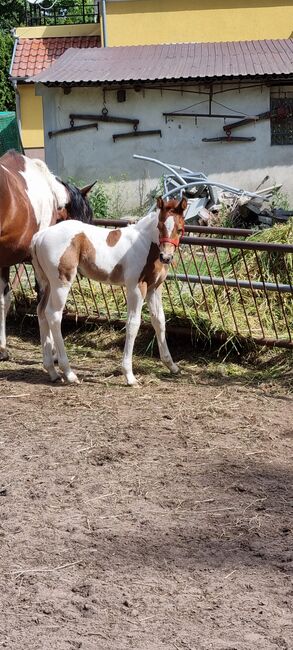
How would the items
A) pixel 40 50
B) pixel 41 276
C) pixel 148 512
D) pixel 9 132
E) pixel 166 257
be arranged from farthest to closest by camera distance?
pixel 9 132 < pixel 40 50 < pixel 41 276 < pixel 166 257 < pixel 148 512

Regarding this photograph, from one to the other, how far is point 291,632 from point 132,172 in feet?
53.1

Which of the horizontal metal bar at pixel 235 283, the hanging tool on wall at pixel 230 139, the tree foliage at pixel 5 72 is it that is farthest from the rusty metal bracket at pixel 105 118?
the tree foliage at pixel 5 72

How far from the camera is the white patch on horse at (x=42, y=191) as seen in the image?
25.3 ft

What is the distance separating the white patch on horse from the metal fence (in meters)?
0.65

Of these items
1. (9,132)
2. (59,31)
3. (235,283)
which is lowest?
(235,283)

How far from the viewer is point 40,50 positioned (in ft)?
92.4

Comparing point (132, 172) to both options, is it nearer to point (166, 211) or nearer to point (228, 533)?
point (166, 211)

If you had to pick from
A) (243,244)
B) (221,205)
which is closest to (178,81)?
(221,205)

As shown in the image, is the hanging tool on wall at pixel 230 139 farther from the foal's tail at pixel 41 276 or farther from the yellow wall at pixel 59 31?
the foal's tail at pixel 41 276

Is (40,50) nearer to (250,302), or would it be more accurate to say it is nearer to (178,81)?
(178,81)

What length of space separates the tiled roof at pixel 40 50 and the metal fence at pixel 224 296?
19789 mm

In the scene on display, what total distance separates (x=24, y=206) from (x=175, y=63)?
12969 millimetres

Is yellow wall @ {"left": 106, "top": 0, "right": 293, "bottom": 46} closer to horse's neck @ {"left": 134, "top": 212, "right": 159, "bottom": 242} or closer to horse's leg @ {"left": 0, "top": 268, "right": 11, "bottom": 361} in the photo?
horse's leg @ {"left": 0, "top": 268, "right": 11, "bottom": 361}

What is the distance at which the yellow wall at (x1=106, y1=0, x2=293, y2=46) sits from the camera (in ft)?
77.3
